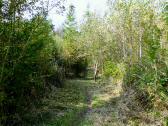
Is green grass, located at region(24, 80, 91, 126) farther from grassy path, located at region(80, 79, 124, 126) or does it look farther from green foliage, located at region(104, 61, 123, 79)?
green foliage, located at region(104, 61, 123, 79)

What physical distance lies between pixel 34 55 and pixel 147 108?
519 centimetres

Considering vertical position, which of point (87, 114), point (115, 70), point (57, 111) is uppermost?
point (115, 70)

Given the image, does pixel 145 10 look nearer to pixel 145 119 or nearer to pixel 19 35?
pixel 145 119

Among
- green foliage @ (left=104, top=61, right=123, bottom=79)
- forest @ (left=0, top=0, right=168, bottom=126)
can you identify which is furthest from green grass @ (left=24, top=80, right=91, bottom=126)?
green foliage @ (left=104, top=61, right=123, bottom=79)

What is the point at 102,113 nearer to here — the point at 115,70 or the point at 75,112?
the point at 75,112

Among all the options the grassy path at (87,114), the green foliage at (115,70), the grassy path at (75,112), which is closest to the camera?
the grassy path at (87,114)

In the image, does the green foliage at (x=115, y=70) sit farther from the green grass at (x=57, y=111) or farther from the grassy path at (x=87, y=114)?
the grassy path at (x=87, y=114)

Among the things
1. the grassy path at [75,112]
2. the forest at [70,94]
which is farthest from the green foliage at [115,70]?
the grassy path at [75,112]

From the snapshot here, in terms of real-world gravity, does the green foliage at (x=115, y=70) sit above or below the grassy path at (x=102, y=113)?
above

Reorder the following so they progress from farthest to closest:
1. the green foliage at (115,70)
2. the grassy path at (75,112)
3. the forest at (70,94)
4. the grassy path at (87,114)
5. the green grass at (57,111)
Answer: the green foliage at (115,70) → the grassy path at (75,112) → the green grass at (57,111) → the grassy path at (87,114) → the forest at (70,94)

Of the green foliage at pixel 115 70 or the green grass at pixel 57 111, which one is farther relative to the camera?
the green foliage at pixel 115 70

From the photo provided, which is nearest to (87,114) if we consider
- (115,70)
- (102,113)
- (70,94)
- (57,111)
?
(102,113)

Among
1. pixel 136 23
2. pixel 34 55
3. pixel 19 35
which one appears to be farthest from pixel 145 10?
pixel 19 35

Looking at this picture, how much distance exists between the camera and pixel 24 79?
12.8 m
